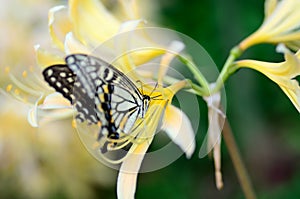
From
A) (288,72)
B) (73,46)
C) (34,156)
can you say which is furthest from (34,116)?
(34,156)

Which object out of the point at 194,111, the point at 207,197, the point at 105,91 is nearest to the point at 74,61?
the point at 105,91

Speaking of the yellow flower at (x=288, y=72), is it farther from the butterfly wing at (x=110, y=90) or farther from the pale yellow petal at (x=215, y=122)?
the butterfly wing at (x=110, y=90)

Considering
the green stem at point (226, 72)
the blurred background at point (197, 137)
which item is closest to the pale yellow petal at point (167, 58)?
the green stem at point (226, 72)

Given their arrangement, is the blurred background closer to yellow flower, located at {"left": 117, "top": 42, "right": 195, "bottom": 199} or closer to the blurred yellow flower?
the blurred yellow flower

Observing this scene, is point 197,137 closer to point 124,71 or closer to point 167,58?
point 167,58

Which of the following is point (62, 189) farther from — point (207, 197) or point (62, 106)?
point (62, 106)
